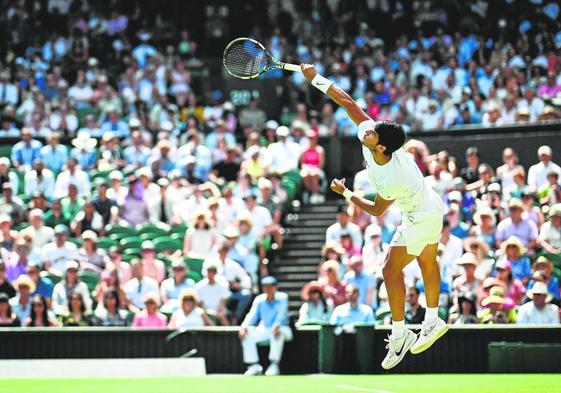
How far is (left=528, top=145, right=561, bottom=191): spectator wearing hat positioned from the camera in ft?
62.5

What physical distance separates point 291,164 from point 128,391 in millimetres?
10198

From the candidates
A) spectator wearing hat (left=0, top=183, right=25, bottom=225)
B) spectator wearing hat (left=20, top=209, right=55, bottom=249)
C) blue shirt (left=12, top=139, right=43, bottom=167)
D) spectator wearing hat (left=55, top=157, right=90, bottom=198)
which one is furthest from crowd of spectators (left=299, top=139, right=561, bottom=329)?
blue shirt (left=12, top=139, right=43, bottom=167)

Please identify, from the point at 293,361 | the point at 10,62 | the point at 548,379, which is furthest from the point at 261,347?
the point at 10,62

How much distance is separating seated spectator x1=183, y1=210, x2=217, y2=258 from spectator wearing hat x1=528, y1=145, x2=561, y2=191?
485 centimetres

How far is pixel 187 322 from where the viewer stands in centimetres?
1698

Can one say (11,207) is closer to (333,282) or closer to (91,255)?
(91,255)

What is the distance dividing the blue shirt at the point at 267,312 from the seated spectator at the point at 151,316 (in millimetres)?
1249

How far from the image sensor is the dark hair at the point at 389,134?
10.9m

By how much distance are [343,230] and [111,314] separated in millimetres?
3762

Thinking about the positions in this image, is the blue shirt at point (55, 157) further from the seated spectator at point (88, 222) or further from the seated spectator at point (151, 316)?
the seated spectator at point (151, 316)

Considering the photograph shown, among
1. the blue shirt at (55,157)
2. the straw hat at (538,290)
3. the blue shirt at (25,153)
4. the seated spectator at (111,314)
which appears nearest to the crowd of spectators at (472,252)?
the straw hat at (538,290)

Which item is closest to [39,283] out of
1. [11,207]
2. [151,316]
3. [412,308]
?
[151,316]

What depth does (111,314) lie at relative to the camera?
1733 cm

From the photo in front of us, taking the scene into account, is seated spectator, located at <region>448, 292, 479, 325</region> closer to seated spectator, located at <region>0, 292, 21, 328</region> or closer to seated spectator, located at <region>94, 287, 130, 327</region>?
seated spectator, located at <region>94, 287, 130, 327</region>
